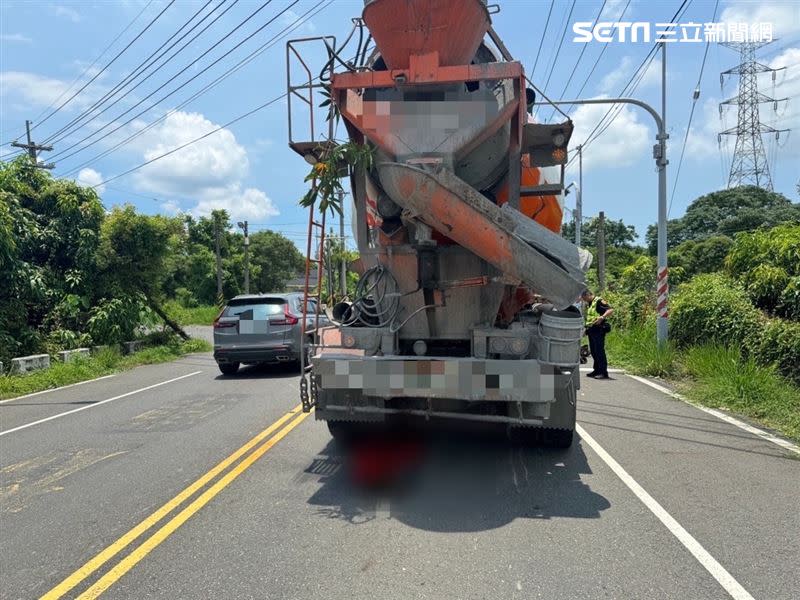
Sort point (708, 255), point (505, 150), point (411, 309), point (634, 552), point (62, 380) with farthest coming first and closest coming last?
1. point (708, 255)
2. point (62, 380)
3. point (411, 309)
4. point (505, 150)
5. point (634, 552)

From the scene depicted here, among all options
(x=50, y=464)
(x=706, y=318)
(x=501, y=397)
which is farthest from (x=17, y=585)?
(x=706, y=318)

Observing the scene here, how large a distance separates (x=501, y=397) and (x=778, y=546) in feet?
6.44

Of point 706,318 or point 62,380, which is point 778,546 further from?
point 62,380

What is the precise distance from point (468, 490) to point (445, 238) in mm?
2092

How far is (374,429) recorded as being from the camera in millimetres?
6195

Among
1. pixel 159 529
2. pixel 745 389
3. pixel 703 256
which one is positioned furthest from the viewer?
pixel 703 256

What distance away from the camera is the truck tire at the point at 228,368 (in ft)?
38.1

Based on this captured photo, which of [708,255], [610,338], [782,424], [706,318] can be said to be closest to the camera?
[782,424]

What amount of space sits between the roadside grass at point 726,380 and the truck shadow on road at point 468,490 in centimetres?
311

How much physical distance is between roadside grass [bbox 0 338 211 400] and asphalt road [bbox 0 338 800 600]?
4.51m

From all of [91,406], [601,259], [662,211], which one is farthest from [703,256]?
[91,406]

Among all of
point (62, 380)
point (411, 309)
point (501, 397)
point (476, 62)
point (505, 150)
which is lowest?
point (62, 380)

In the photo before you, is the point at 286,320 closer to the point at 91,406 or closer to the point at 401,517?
the point at 91,406

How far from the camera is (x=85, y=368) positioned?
41.2ft
